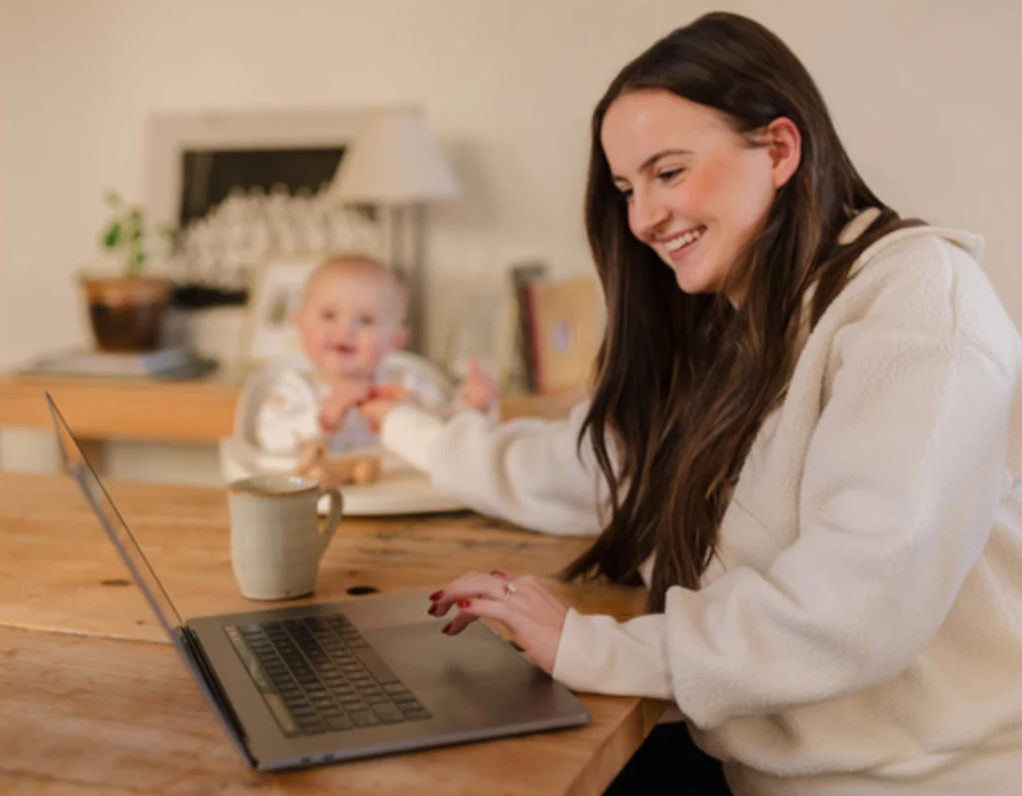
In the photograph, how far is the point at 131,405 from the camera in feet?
10.2

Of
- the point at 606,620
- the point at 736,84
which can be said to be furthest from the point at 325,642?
the point at 736,84

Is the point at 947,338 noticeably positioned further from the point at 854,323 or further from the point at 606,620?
the point at 606,620

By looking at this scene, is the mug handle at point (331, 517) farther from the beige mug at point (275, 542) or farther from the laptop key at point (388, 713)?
the laptop key at point (388, 713)

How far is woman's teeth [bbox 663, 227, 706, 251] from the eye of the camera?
1.34 metres

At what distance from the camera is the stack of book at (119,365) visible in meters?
3.16

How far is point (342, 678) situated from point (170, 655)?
19 cm

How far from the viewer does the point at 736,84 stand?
128cm

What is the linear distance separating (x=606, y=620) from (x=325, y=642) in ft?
0.85

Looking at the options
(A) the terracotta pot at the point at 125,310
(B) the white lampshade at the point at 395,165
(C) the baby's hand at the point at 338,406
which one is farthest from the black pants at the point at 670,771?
(A) the terracotta pot at the point at 125,310

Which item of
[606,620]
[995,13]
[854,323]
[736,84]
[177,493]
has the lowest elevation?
[177,493]

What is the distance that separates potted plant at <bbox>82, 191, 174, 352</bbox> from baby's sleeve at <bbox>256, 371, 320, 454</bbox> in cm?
139

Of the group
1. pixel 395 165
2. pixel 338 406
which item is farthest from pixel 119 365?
pixel 338 406

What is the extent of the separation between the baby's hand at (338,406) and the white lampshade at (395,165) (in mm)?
1208

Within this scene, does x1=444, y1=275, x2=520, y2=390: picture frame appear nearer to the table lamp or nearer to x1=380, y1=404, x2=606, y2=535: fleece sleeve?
the table lamp
